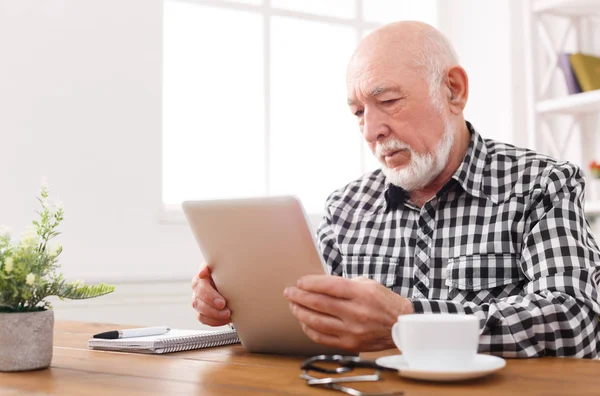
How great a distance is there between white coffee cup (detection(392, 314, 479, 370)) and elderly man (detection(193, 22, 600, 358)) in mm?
382

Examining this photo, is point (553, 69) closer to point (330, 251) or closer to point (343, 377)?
Result: point (330, 251)

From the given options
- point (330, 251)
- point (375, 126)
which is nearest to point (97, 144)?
point (330, 251)

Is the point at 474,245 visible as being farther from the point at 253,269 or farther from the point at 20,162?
the point at 20,162

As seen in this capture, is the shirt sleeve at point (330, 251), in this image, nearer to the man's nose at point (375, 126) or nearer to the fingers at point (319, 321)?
the man's nose at point (375, 126)

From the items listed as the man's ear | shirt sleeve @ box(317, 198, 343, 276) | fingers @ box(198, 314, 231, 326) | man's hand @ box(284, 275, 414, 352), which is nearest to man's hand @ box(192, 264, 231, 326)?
fingers @ box(198, 314, 231, 326)

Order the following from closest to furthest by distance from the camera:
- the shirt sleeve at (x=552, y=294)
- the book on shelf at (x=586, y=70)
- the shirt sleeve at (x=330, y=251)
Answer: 1. the shirt sleeve at (x=552, y=294)
2. the shirt sleeve at (x=330, y=251)
3. the book on shelf at (x=586, y=70)

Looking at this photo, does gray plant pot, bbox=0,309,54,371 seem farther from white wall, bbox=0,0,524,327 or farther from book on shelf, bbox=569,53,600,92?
book on shelf, bbox=569,53,600,92

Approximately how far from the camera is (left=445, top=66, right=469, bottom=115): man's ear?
5.81 feet

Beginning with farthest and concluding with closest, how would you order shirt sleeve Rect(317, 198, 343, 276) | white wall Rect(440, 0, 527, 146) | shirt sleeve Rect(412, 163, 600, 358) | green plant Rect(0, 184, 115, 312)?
1. white wall Rect(440, 0, 527, 146)
2. shirt sleeve Rect(317, 198, 343, 276)
3. shirt sleeve Rect(412, 163, 600, 358)
4. green plant Rect(0, 184, 115, 312)

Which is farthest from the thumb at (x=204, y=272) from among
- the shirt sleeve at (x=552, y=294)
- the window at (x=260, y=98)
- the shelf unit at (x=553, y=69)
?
the shelf unit at (x=553, y=69)

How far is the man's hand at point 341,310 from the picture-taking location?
111cm

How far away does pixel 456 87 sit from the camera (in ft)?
5.85

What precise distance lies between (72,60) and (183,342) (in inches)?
70.4

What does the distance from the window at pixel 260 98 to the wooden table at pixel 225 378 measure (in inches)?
77.2
